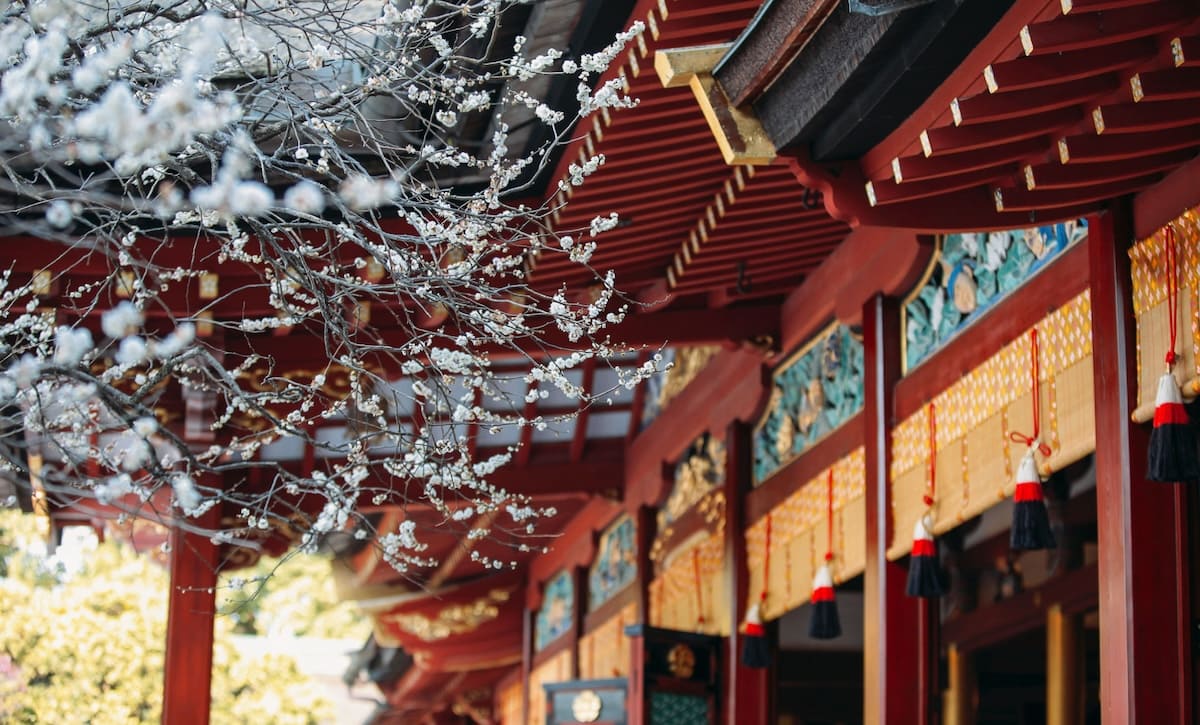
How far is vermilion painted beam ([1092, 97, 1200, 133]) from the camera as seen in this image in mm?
4875

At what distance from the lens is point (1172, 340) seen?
548 cm

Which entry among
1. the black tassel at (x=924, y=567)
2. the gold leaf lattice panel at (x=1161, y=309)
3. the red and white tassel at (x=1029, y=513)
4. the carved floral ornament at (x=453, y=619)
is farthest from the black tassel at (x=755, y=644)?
the carved floral ornament at (x=453, y=619)

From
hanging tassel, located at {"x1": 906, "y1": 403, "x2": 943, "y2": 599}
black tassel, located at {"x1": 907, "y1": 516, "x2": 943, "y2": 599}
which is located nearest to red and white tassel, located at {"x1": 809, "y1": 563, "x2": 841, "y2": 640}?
hanging tassel, located at {"x1": 906, "y1": 403, "x2": 943, "y2": 599}

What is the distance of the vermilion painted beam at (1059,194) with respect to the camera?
556 centimetres

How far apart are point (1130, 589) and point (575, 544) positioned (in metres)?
8.88

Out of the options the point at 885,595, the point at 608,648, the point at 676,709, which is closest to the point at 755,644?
the point at 676,709

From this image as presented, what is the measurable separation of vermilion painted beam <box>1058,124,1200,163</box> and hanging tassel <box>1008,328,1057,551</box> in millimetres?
1495

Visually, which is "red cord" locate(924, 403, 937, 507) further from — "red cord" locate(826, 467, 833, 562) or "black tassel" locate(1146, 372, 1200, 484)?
"black tassel" locate(1146, 372, 1200, 484)

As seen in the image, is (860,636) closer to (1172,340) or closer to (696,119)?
(696,119)

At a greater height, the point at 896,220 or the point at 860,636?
the point at 896,220

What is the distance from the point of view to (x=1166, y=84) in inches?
187

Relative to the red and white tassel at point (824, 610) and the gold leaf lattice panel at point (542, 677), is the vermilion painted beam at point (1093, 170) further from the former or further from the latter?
the gold leaf lattice panel at point (542, 677)

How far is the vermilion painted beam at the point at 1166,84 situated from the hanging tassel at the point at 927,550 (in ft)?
9.54

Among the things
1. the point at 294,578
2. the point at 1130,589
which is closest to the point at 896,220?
the point at 1130,589
